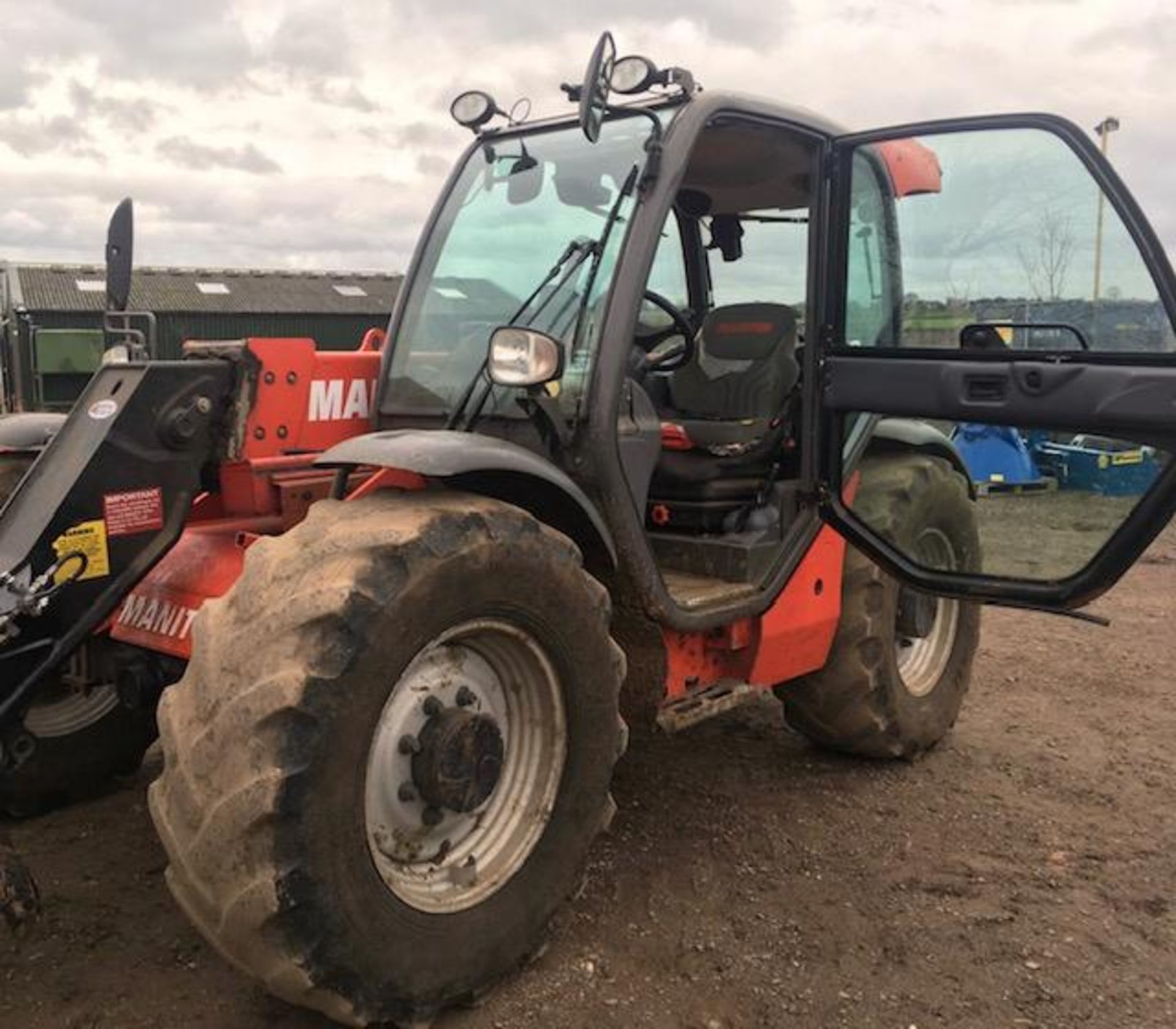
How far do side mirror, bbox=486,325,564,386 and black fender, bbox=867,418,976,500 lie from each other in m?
1.61

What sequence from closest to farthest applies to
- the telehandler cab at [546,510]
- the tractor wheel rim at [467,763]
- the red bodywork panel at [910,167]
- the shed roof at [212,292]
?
1. the telehandler cab at [546,510]
2. the tractor wheel rim at [467,763]
3. the red bodywork panel at [910,167]
4. the shed roof at [212,292]

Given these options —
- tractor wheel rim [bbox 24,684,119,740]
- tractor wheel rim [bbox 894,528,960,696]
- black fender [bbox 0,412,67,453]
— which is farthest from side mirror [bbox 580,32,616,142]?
tractor wheel rim [bbox 894,528,960,696]

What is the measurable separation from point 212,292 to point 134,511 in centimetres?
2000

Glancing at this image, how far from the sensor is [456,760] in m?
2.87

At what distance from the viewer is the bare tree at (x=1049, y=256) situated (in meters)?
3.64

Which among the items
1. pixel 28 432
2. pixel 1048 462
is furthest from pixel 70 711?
pixel 1048 462

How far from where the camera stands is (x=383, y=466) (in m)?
2.83

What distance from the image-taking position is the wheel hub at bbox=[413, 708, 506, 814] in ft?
9.32

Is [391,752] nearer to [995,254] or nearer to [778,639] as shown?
[778,639]

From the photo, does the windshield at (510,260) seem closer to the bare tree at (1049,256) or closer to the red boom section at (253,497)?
the red boom section at (253,497)

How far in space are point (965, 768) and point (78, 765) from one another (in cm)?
344

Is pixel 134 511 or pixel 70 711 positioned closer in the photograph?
pixel 134 511

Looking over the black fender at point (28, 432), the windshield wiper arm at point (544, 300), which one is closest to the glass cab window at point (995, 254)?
the windshield wiper arm at point (544, 300)

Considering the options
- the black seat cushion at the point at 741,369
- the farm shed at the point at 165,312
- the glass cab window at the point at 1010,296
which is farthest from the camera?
the farm shed at the point at 165,312
